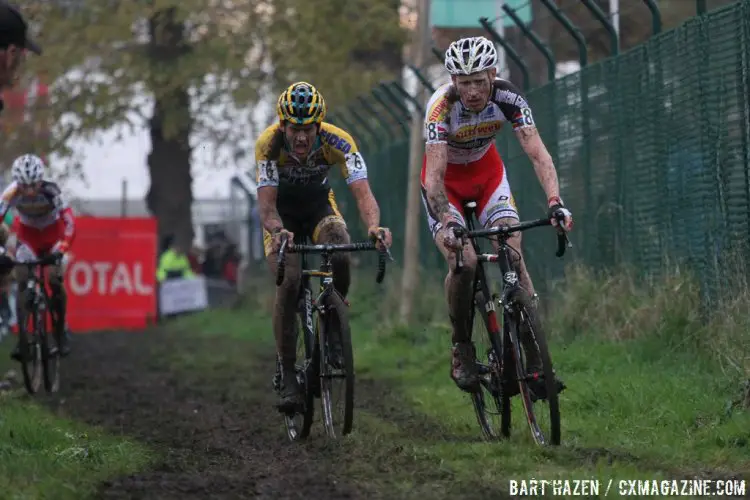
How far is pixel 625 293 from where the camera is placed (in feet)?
41.1

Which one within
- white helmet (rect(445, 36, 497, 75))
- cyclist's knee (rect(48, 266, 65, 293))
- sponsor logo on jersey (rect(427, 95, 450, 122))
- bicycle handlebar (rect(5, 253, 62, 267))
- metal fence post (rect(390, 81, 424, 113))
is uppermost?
metal fence post (rect(390, 81, 424, 113))

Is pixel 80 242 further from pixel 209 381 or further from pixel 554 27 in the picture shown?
pixel 209 381

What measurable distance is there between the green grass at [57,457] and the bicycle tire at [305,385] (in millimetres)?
963

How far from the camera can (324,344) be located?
8922mm

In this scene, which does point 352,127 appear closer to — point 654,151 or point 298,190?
point 654,151

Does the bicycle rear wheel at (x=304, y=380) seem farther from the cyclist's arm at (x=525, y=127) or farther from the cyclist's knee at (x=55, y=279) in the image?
the cyclist's knee at (x=55, y=279)

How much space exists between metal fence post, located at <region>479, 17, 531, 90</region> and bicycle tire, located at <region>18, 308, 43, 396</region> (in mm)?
4907

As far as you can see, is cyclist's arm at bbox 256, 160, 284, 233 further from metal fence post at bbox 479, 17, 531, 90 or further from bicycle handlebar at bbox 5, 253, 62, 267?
metal fence post at bbox 479, 17, 531, 90

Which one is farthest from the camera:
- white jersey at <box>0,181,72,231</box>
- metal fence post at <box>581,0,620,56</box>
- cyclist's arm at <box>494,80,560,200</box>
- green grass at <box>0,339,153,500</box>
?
white jersey at <box>0,181,72,231</box>

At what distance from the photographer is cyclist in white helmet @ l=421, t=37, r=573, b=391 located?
8383 mm

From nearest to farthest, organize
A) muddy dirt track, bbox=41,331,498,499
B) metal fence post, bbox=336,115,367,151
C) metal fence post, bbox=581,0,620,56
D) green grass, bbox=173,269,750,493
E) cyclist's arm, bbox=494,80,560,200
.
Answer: muddy dirt track, bbox=41,331,498,499, green grass, bbox=173,269,750,493, cyclist's arm, bbox=494,80,560,200, metal fence post, bbox=581,0,620,56, metal fence post, bbox=336,115,367,151

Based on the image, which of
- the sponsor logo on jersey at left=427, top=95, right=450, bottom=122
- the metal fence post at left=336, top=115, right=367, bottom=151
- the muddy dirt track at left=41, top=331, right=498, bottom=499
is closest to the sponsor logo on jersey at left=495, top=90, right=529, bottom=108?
the sponsor logo on jersey at left=427, top=95, right=450, bottom=122

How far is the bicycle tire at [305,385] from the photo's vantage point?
29.5ft

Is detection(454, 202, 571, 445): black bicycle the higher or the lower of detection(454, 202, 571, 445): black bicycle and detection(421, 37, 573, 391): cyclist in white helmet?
the lower
